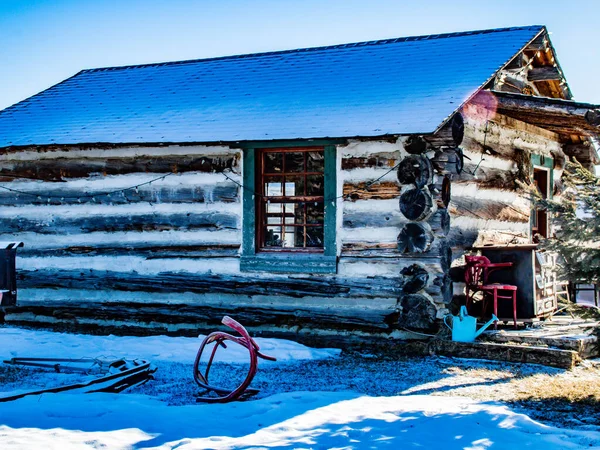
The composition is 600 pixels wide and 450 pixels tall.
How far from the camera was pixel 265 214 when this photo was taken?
11195 mm

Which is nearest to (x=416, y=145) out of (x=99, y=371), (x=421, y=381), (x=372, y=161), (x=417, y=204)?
(x=372, y=161)

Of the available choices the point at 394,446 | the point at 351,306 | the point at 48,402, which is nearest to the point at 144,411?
the point at 48,402

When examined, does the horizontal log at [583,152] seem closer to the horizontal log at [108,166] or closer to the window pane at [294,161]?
the window pane at [294,161]

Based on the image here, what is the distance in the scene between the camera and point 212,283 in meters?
11.3

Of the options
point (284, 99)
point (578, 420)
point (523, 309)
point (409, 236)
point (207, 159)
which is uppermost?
point (284, 99)

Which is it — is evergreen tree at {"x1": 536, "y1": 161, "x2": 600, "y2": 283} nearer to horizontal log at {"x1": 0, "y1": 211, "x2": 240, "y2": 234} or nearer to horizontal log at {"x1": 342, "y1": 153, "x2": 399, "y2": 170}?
horizontal log at {"x1": 342, "y1": 153, "x2": 399, "y2": 170}

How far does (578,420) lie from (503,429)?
105 cm

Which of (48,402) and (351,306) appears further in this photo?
(351,306)

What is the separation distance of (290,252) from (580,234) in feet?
15.8

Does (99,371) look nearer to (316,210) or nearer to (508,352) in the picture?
(508,352)

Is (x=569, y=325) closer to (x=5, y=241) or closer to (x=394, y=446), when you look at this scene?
(x=394, y=446)

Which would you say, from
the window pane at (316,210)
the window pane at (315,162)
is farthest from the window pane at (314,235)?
the window pane at (315,162)

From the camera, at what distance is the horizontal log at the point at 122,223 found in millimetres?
11359

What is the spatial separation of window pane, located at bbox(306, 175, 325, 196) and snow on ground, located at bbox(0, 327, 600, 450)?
617 cm
